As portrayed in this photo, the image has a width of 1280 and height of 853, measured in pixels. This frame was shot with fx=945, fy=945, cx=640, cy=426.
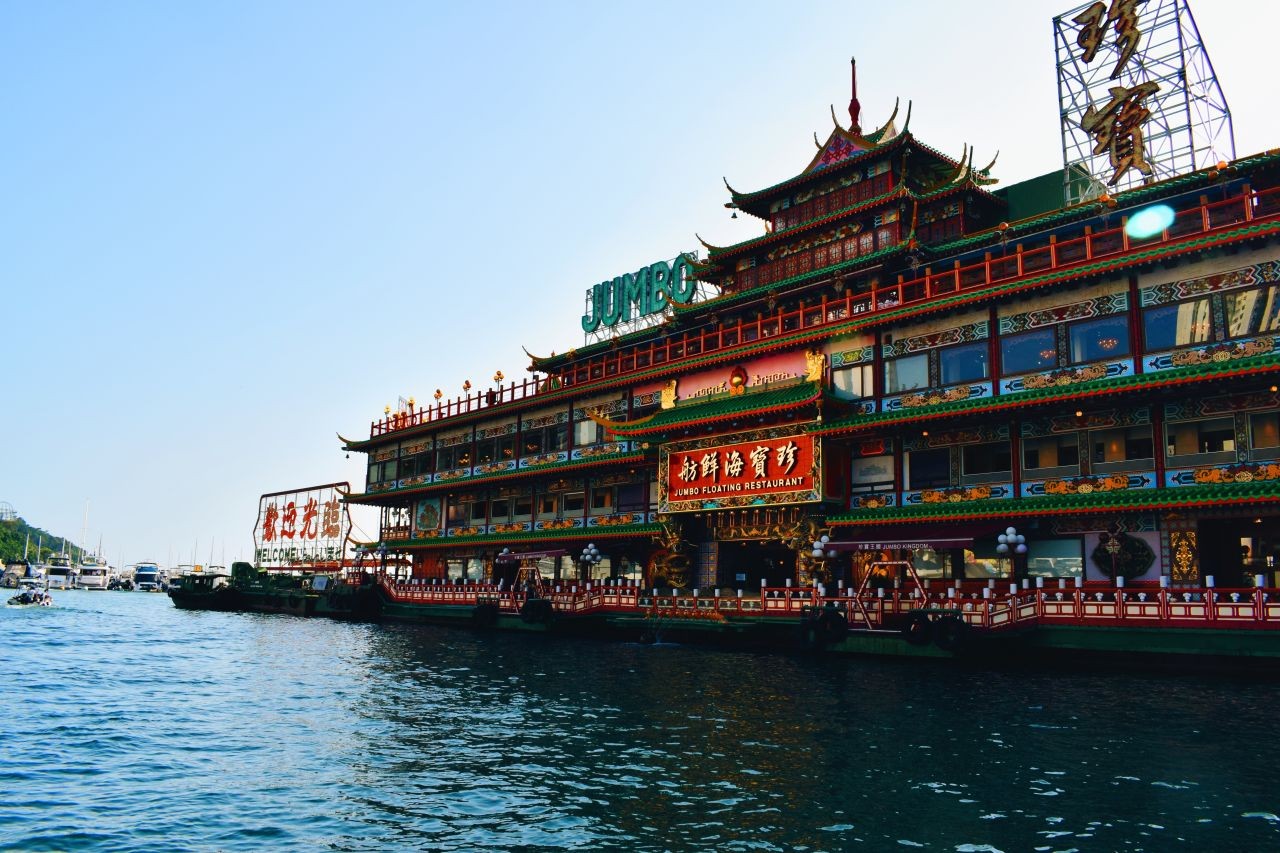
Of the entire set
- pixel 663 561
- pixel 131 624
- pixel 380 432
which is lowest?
pixel 131 624

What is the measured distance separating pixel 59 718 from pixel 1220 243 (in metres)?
29.2

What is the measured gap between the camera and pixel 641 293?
50000mm

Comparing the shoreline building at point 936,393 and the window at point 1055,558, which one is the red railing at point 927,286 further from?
the window at point 1055,558

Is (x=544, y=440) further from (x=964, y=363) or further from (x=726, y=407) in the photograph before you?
(x=964, y=363)

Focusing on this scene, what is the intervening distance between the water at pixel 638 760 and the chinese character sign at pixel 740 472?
8.87 m

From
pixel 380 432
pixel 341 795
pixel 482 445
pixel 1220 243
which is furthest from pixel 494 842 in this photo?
pixel 380 432

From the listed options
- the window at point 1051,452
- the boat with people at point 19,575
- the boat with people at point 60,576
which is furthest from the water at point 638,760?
the boat with people at point 60,576

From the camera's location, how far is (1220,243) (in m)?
24.8

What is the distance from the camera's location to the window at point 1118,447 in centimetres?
2661

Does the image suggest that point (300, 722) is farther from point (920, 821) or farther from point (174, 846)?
point (920, 821)

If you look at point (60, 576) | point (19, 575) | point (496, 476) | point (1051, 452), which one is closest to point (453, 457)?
point (496, 476)

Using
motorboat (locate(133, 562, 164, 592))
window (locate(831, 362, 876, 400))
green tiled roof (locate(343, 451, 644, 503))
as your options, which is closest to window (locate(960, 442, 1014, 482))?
window (locate(831, 362, 876, 400))

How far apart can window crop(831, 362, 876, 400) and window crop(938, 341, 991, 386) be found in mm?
2766

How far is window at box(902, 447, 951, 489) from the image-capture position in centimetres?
3103
